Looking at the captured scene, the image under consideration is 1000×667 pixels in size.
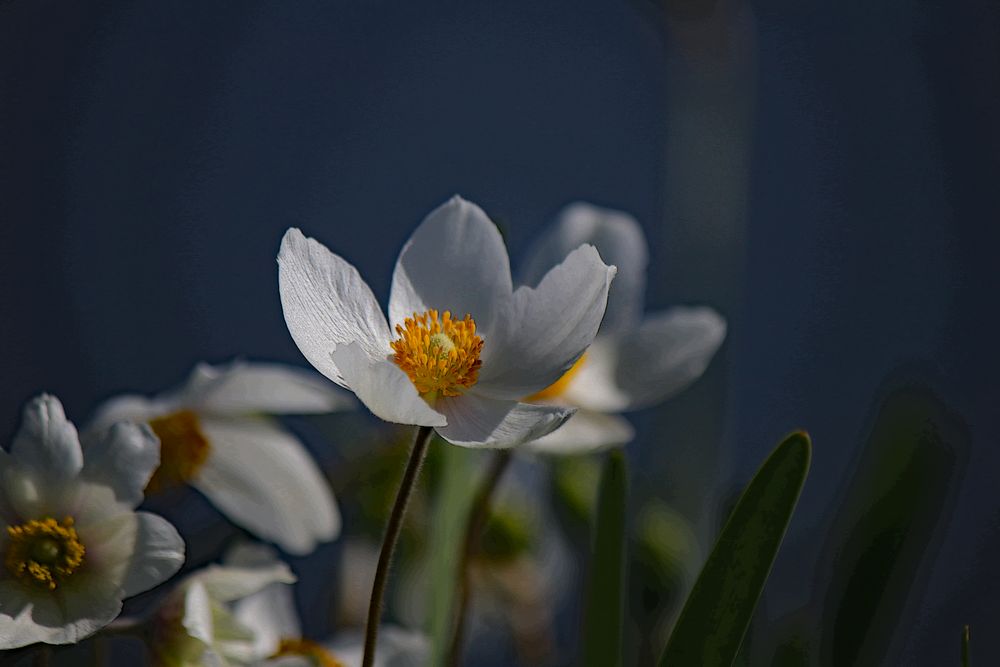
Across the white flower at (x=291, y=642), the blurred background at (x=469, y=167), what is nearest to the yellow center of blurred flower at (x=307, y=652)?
the white flower at (x=291, y=642)

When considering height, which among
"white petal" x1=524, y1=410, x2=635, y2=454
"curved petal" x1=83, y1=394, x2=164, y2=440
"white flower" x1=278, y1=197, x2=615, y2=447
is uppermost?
"white flower" x1=278, y1=197, x2=615, y2=447

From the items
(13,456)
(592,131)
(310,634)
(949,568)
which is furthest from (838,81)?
(13,456)

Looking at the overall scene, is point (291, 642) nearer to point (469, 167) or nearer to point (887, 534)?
point (887, 534)

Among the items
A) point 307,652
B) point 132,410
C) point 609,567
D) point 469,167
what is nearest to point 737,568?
point 609,567

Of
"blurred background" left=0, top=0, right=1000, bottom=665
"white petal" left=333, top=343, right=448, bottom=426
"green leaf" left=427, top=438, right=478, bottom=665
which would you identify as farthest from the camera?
"blurred background" left=0, top=0, right=1000, bottom=665

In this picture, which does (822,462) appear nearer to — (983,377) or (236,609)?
(983,377)

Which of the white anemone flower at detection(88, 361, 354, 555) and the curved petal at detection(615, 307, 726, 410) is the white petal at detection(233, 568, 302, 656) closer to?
the white anemone flower at detection(88, 361, 354, 555)

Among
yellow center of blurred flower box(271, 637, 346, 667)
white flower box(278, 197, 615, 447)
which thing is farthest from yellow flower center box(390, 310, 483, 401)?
yellow center of blurred flower box(271, 637, 346, 667)
